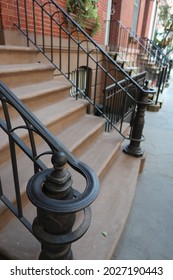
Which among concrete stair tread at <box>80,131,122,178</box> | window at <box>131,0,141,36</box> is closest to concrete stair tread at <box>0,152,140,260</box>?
concrete stair tread at <box>80,131,122,178</box>

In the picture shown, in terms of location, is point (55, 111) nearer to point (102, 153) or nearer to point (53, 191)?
point (102, 153)

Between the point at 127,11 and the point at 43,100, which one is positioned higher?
the point at 127,11

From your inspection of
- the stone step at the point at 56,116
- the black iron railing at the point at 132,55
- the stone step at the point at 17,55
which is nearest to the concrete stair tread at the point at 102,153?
the stone step at the point at 56,116

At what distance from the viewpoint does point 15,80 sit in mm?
2324

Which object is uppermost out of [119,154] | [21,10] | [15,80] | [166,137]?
[21,10]

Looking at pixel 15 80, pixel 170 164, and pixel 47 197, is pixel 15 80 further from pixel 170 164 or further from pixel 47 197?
pixel 170 164

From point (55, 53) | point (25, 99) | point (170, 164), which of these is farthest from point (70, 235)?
point (55, 53)

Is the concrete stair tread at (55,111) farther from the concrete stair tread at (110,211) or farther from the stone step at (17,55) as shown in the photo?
the concrete stair tread at (110,211)

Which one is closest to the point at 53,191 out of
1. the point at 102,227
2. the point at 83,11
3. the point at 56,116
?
the point at 102,227

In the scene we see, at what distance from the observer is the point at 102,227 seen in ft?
5.41

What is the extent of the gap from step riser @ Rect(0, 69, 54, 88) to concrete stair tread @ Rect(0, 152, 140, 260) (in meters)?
1.38

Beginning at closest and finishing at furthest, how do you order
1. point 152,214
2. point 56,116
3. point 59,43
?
1. point 152,214
2. point 56,116
3. point 59,43

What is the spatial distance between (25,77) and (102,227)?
185cm

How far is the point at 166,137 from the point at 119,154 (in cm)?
177
